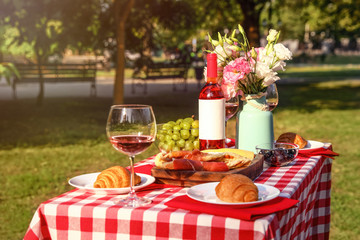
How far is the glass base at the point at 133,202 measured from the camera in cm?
210

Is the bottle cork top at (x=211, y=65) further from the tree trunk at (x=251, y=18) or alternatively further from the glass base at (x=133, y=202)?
the tree trunk at (x=251, y=18)

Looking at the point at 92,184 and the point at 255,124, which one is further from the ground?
the point at 255,124

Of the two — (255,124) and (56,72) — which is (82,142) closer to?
(255,124)

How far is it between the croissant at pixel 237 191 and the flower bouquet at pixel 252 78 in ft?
3.08

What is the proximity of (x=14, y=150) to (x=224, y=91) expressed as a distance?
22.1 feet

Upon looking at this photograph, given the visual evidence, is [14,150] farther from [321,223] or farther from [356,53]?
[356,53]

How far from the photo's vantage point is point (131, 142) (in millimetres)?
2119

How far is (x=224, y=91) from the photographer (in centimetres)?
299

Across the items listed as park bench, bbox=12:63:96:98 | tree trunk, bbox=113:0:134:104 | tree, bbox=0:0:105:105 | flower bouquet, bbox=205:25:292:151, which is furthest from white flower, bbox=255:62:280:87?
park bench, bbox=12:63:96:98

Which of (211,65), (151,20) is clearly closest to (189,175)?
(211,65)

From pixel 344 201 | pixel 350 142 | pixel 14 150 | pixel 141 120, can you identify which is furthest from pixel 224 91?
pixel 350 142

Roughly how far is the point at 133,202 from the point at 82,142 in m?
7.61

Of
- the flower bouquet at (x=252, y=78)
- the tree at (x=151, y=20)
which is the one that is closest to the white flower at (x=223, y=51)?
the flower bouquet at (x=252, y=78)

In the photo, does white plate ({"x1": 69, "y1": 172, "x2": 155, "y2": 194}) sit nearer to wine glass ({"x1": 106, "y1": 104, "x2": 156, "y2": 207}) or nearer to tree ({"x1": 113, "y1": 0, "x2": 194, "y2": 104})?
wine glass ({"x1": 106, "y1": 104, "x2": 156, "y2": 207})
